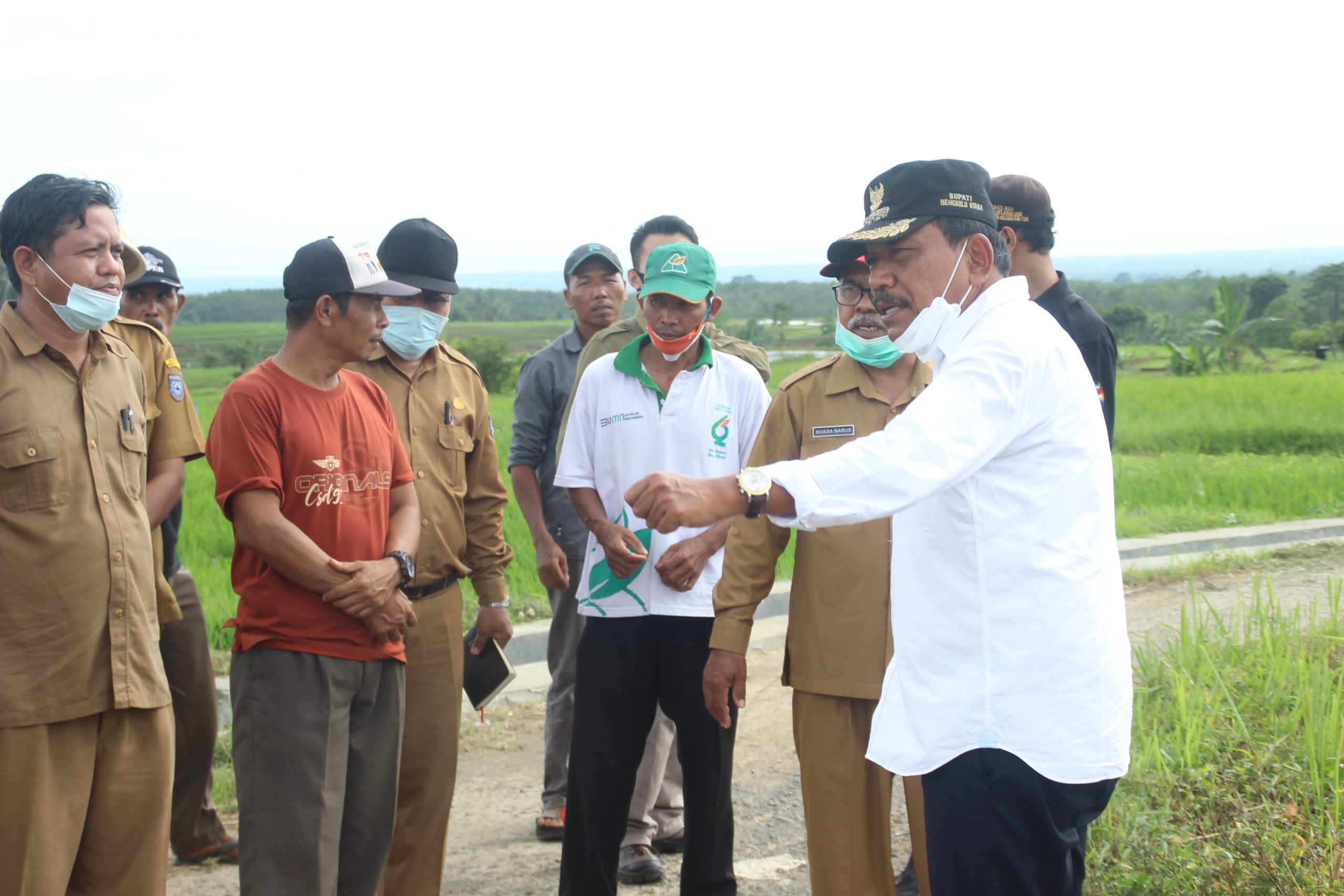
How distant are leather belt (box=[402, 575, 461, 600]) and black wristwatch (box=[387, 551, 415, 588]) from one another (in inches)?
10.5

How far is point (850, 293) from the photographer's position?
3521mm

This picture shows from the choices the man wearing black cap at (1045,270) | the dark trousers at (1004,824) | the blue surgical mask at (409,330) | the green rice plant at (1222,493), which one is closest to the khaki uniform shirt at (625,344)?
the blue surgical mask at (409,330)

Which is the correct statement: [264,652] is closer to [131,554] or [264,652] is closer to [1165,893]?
[131,554]

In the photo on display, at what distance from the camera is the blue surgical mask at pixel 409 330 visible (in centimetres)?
387

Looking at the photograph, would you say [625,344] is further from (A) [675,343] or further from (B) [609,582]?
(B) [609,582]

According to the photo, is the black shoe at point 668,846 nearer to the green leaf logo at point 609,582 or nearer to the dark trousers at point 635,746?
the dark trousers at point 635,746

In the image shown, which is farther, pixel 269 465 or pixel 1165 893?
pixel 1165 893

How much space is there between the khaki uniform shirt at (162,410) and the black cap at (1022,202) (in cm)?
274

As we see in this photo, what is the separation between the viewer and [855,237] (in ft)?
7.88

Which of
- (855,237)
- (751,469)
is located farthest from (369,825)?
(855,237)

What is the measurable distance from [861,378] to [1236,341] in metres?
27.2

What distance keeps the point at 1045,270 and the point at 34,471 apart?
317 cm

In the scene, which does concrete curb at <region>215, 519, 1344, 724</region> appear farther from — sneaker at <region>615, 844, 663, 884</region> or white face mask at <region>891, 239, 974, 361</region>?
white face mask at <region>891, 239, 974, 361</region>

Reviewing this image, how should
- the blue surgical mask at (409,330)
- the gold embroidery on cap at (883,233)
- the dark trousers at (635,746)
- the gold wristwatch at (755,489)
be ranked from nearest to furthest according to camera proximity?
the gold wristwatch at (755,489), the gold embroidery on cap at (883,233), the dark trousers at (635,746), the blue surgical mask at (409,330)
